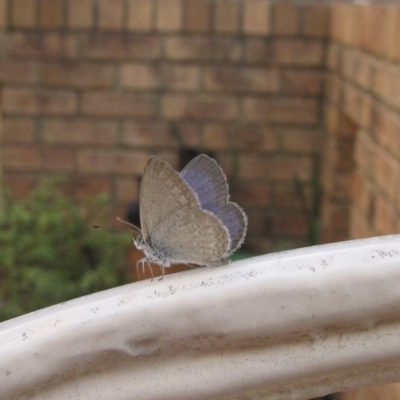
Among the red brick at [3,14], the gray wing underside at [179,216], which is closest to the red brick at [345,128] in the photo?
the red brick at [3,14]

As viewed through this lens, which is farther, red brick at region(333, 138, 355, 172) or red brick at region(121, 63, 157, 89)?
red brick at region(121, 63, 157, 89)

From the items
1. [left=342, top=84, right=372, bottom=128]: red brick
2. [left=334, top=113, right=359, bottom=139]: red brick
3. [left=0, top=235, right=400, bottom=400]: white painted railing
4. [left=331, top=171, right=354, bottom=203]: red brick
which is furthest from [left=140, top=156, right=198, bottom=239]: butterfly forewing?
[left=334, top=113, right=359, bottom=139]: red brick

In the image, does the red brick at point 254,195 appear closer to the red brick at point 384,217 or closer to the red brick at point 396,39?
the red brick at point 384,217

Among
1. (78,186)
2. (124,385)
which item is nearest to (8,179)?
(78,186)

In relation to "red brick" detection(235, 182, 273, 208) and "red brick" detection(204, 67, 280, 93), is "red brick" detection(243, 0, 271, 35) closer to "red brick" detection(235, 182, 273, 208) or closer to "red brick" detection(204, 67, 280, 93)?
"red brick" detection(204, 67, 280, 93)

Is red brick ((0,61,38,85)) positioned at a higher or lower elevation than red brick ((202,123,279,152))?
higher

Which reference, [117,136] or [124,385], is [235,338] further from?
[117,136]

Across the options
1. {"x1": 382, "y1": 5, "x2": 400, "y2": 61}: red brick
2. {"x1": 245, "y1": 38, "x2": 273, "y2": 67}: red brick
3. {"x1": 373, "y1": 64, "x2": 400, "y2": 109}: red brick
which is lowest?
{"x1": 373, "y1": 64, "x2": 400, "y2": 109}: red brick
